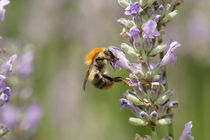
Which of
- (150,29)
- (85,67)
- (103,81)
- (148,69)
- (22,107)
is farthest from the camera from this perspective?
(85,67)

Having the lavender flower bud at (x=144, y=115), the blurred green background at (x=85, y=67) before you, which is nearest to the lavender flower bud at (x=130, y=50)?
the lavender flower bud at (x=144, y=115)

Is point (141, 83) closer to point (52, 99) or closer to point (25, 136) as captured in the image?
point (25, 136)

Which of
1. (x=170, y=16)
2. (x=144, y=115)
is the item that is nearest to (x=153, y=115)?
(x=144, y=115)

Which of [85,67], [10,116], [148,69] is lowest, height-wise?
[148,69]

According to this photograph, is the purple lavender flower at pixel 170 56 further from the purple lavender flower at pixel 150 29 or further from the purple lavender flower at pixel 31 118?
the purple lavender flower at pixel 31 118

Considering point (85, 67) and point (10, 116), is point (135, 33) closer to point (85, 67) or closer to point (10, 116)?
point (10, 116)

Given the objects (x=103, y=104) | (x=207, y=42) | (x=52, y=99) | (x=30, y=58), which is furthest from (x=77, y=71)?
(x=30, y=58)

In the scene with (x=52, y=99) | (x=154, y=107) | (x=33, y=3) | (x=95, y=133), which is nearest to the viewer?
(x=154, y=107)
